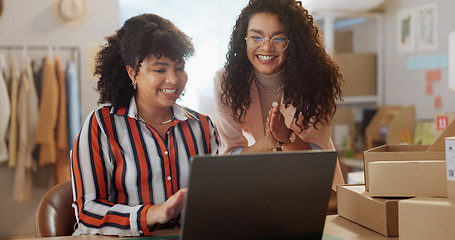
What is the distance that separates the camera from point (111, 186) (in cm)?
167

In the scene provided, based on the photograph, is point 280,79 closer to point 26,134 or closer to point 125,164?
point 125,164

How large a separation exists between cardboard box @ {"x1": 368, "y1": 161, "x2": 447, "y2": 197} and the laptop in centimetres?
31

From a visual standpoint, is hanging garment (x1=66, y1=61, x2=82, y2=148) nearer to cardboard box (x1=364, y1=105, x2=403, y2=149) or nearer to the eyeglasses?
cardboard box (x1=364, y1=105, x2=403, y2=149)

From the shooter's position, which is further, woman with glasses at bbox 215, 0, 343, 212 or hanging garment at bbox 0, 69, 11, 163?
hanging garment at bbox 0, 69, 11, 163

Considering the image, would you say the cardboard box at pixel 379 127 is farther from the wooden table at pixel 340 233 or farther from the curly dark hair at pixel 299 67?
the wooden table at pixel 340 233

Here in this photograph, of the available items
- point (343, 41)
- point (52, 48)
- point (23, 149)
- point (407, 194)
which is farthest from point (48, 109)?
point (407, 194)

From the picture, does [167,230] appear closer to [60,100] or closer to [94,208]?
[94,208]

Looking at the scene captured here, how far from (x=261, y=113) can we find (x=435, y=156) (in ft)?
1.87

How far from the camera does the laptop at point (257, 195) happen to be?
110cm

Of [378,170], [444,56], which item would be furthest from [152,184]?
[444,56]

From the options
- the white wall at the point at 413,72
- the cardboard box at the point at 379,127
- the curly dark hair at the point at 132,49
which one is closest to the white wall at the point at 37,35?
the cardboard box at the point at 379,127

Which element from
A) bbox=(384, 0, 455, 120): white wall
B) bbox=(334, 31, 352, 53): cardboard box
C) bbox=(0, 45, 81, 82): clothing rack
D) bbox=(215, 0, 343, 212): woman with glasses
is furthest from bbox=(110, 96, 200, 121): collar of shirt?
bbox=(334, 31, 352, 53): cardboard box

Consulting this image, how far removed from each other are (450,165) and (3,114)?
3.79 meters

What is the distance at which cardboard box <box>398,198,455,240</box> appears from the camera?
1301 mm
